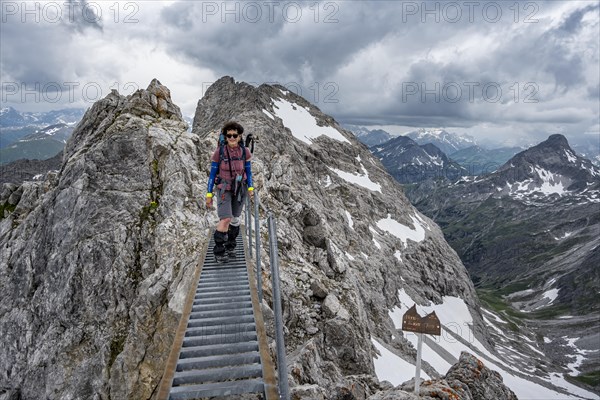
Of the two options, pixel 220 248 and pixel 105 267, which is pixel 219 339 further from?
pixel 105 267

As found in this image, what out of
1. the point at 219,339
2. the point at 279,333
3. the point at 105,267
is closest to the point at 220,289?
the point at 219,339

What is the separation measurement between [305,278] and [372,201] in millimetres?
67053

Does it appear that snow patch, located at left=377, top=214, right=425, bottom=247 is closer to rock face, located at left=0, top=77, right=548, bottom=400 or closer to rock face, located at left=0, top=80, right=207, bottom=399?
rock face, located at left=0, top=77, right=548, bottom=400

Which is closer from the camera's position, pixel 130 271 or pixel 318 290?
pixel 130 271

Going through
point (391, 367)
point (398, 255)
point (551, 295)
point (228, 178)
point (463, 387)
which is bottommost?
point (551, 295)

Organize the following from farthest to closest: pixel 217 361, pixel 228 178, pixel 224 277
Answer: pixel 228 178 < pixel 224 277 < pixel 217 361

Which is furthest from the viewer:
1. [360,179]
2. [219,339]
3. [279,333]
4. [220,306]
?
[360,179]

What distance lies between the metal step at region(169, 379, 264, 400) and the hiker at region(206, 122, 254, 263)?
602 cm

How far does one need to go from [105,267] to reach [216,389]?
13882mm

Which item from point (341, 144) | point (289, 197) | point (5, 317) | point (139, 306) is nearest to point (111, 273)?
point (139, 306)

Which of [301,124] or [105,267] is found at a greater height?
[301,124]

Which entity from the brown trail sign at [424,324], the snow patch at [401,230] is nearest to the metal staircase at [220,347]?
the brown trail sign at [424,324]

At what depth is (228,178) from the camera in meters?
11.8

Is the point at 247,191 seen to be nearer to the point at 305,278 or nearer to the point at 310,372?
the point at 310,372
